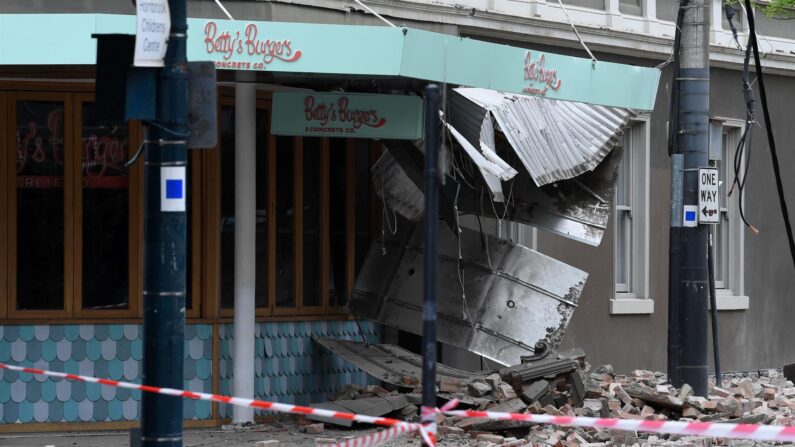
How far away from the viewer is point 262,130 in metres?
13.9

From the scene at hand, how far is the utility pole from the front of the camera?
46.4ft

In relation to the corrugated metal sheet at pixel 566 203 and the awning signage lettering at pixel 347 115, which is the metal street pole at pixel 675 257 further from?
the awning signage lettering at pixel 347 115

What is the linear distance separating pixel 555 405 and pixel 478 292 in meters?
1.50

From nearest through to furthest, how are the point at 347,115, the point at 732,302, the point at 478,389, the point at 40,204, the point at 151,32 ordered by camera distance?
the point at 151,32, the point at 347,115, the point at 478,389, the point at 40,204, the point at 732,302

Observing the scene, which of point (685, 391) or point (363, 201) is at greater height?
point (363, 201)

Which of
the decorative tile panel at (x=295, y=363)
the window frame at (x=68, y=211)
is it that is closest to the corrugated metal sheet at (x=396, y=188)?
the decorative tile panel at (x=295, y=363)

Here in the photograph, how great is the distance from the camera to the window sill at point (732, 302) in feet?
63.8

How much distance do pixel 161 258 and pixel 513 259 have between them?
6.84 meters

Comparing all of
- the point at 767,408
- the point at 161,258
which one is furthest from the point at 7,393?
the point at 767,408

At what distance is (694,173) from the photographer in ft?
46.8

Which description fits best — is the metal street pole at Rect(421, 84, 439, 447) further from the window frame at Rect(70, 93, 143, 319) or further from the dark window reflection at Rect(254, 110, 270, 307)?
the dark window reflection at Rect(254, 110, 270, 307)

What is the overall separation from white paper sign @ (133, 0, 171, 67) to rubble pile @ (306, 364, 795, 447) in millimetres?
5121

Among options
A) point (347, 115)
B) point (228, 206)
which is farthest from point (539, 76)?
point (228, 206)

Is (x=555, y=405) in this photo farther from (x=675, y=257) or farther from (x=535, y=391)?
(x=675, y=257)
